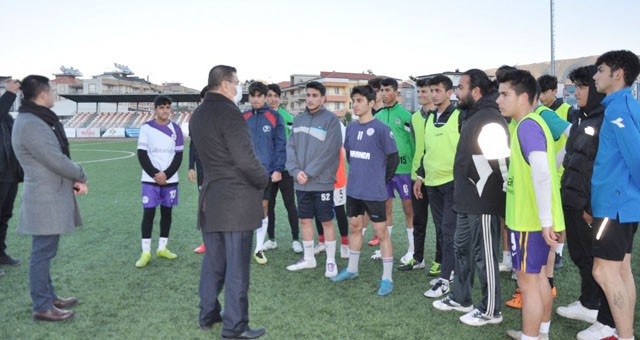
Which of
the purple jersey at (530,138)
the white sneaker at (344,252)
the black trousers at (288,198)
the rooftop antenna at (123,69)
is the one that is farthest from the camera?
the rooftop antenna at (123,69)

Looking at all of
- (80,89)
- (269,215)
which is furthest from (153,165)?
(80,89)

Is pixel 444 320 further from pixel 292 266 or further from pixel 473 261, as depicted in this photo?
pixel 292 266

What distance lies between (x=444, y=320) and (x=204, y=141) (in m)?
2.58

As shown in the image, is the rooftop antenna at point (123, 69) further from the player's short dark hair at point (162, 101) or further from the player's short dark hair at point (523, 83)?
the player's short dark hair at point (523, 83)

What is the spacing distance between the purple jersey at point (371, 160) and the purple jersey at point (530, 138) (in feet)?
6.18

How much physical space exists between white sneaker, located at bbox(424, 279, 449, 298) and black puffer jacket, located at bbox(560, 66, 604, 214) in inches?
58.8

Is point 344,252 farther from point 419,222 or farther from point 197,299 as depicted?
point 197,299

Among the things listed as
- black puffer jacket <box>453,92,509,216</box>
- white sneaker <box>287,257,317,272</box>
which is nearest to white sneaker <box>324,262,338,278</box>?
white sneaker <box>287,257,317,272</box>

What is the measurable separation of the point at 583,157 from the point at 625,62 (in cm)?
73

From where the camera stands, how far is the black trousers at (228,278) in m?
3.68

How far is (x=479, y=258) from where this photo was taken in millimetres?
4008

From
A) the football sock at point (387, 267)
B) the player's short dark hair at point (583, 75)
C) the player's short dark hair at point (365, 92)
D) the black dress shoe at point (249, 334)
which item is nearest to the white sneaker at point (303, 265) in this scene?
the football sock at point (387, 267)

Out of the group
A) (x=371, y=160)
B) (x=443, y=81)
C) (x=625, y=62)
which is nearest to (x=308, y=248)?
(x=371, y=160)

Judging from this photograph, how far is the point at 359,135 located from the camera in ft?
16.4
